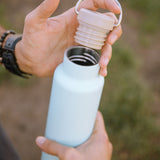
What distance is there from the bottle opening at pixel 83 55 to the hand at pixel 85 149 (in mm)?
329

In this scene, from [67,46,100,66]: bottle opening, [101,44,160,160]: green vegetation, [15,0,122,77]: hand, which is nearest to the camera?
[67,46,100,66]: bottle opening

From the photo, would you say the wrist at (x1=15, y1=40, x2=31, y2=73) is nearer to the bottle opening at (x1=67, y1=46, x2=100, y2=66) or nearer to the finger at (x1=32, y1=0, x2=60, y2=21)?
the finger at (x1=32, y1=0, x2=60, y2=21)

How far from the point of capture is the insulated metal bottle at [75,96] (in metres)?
0.76

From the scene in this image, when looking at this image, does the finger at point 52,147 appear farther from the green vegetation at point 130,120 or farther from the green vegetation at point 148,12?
the green vegetation at point 148,12

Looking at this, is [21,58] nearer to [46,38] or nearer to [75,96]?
A: [46,38]

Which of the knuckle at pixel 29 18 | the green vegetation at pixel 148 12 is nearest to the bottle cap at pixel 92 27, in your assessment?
the knuckle at pixel 29 18

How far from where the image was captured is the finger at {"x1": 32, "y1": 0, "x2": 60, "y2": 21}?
0.81m

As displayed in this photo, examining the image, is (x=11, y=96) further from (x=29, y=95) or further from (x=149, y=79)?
(x=149, y=79)

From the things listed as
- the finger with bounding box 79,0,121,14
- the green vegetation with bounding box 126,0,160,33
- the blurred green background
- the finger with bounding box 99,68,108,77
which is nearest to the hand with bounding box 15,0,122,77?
the finger with bounding box 79,0,121,14

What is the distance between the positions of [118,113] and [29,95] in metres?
0.88

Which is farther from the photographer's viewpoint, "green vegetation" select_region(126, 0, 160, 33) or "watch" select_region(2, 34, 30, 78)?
"green vegetation" select_region(126, 0, 160, 33)

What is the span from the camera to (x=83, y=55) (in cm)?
84

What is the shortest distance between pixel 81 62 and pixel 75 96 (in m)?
0.15

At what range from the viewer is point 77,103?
2.60 ft
